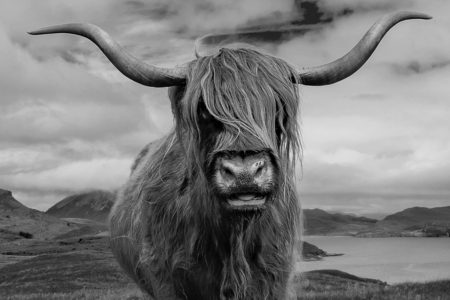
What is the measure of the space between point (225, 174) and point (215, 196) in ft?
2.05

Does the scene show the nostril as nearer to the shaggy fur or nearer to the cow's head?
the cow's head

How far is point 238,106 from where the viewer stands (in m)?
5.54

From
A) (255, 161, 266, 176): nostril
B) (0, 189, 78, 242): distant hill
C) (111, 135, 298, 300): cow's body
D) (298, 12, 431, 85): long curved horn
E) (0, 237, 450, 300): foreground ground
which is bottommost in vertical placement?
(0, 237, 450, 300): foreground ground

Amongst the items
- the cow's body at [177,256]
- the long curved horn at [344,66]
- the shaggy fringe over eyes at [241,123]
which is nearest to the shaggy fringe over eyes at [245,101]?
the shaggy fringe over eyes at [241,123]

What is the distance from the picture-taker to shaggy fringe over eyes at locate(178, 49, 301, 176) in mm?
5383

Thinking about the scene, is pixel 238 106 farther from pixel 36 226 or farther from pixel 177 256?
pixel 36 226

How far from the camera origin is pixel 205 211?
245 inches

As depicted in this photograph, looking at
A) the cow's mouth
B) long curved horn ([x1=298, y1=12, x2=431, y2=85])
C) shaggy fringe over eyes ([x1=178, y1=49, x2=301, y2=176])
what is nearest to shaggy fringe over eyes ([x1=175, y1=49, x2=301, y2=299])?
shaggy fringe over eyes ([x1=178, y1=49, x2=301, y2=176])

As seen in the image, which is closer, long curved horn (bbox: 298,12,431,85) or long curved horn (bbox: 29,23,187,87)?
long curved horn (bbox: 29,23,187,87)

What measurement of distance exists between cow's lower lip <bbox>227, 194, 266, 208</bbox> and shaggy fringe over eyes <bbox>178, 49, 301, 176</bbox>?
0.44m

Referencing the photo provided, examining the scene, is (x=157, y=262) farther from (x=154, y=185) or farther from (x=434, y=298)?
(x=434, y=298)

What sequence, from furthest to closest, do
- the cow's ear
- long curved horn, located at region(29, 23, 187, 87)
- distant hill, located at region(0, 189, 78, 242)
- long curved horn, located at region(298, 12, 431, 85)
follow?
1. distant hill, located at region(0, 189, 78, 242)
2. long curved horn, located at region(298, 12, 431, 85)
3. the cow's ear
4. long curved horn, located at region(29, 23, 187, 87)

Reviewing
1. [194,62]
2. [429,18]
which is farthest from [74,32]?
[429,18]

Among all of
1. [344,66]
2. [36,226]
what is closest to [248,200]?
[344,66]
